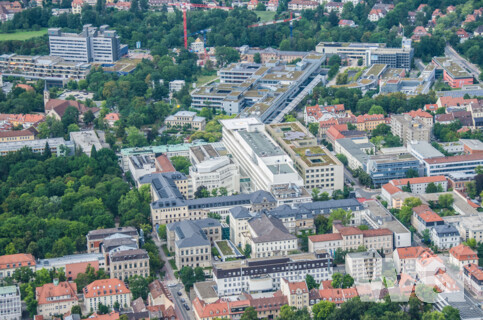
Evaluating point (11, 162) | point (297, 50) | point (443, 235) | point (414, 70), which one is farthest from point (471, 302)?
point (297, 50)

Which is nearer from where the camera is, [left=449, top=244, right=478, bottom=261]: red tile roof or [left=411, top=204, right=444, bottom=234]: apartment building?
[left=449, top=244, right=478, bottom=261]: red tile roof

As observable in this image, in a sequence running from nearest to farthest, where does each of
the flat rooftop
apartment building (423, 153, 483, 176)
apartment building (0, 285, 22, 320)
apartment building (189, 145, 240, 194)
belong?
1. apartment building (0, 285, 22, 320)
2. apartment building (189, 145, 240, 194)
3. the flat rooftop
4. apartment building (423, 153, 483, 176)

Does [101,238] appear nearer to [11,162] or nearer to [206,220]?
[206,220]

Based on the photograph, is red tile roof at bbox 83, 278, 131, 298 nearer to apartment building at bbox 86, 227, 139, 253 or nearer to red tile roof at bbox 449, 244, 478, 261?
apartment building at bbox 86, 227, 139, 253

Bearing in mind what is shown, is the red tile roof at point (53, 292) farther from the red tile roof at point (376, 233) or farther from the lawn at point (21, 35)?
the lawn at point (21, 35)

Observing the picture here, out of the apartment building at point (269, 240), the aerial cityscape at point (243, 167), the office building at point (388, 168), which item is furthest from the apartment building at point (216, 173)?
the office building at point (388, 168)

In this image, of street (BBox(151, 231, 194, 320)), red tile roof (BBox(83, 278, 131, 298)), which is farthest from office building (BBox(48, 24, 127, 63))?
red tile roof (BBox(83, 278, 131, 298))

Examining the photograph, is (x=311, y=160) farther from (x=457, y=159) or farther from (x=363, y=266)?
(x=363, y=266)

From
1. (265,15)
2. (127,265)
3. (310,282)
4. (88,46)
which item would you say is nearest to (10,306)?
(127,265)
